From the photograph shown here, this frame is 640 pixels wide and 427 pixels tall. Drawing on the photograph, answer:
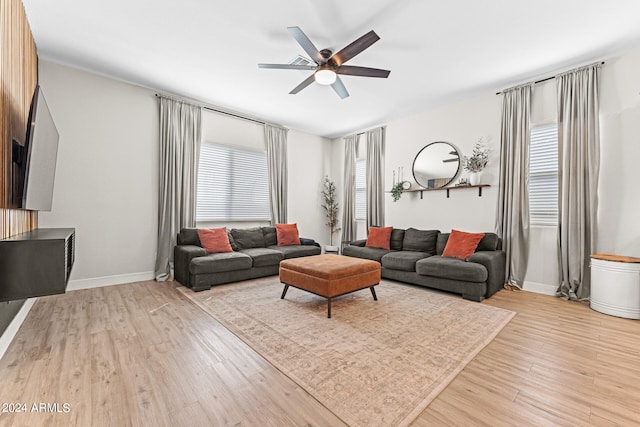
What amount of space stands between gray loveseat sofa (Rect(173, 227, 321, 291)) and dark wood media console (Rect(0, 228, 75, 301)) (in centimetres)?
196

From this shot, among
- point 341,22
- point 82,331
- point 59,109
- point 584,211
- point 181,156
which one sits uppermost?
point 341,22

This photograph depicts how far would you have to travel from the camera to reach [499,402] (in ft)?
5.41

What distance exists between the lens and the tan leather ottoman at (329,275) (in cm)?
303

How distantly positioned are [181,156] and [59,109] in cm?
159

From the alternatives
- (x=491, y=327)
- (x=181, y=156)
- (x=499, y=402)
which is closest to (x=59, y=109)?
(x=181, y=156)

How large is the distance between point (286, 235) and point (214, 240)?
4.71 feet

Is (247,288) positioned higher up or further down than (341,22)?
further down

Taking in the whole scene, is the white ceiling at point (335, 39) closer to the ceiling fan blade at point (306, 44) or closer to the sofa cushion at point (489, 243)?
the ceiling fan blade at point (306, 44)

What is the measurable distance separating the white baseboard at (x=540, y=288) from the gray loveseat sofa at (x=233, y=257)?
3.42m

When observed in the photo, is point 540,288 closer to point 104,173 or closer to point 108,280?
point 108,280

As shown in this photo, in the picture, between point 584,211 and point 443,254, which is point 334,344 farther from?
point 584,211

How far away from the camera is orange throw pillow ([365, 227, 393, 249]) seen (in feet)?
16.7

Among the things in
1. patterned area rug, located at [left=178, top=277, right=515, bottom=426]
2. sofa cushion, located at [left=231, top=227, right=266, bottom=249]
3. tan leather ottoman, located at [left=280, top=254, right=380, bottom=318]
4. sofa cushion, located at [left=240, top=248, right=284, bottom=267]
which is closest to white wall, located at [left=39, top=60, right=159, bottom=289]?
sofa cushion, located at [left=231, top=227, right=266, bottom=249]

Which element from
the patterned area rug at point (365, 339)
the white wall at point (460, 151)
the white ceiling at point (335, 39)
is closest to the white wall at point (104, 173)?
the white ceiling at point (335, 39)
